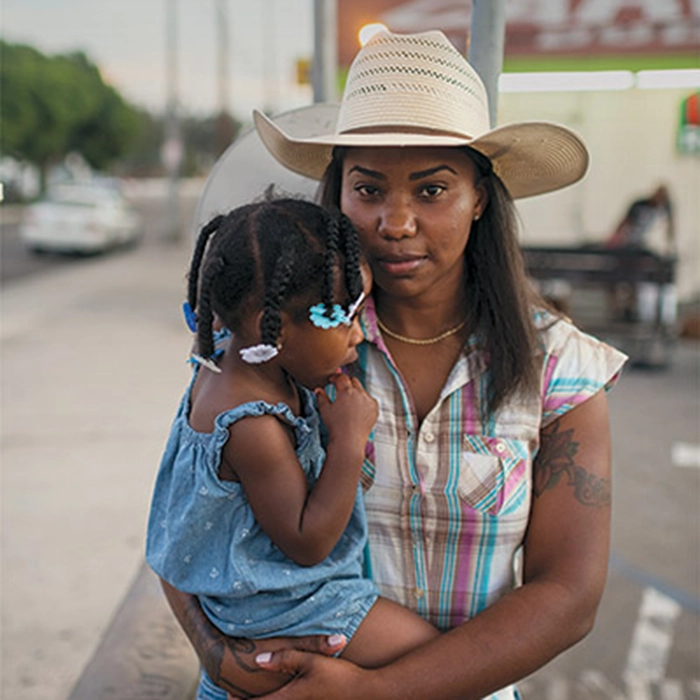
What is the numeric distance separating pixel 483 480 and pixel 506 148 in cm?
64

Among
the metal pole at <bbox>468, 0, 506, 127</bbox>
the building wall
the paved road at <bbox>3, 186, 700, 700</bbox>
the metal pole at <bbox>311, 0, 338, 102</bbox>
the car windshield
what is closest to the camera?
the metal pole at <bbox>468, 0, 506, 127</bbox>

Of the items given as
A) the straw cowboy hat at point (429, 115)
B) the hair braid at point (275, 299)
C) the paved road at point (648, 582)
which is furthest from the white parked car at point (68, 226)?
the hair braid at point (275, 299)

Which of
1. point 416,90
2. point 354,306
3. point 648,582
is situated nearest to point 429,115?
→ point 416,90

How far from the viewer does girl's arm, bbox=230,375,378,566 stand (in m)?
1.50

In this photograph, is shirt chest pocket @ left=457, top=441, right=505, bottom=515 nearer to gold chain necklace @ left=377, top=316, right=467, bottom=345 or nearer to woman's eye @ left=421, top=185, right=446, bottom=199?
gold chain necklace @ left=377, top=316, right=467, bottom=345

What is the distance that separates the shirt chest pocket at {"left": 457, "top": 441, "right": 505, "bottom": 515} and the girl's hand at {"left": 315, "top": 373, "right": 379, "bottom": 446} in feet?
0.65

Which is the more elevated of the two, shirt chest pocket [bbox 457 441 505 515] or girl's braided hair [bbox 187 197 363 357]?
girl's braided hair [bbox 187 197 363 357]

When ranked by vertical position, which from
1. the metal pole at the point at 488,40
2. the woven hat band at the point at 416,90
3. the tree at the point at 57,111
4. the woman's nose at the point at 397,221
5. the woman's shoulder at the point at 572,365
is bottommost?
the woman's shoulder at the point at 572,365

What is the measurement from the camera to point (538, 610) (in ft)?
5.08

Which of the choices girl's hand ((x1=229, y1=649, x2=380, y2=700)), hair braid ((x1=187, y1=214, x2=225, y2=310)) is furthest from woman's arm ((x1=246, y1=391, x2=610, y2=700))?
hair braid ((x1=187, y1=214, x2=225, y2=310))

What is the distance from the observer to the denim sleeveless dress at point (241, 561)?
5.00ft

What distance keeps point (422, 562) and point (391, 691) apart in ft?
0.84

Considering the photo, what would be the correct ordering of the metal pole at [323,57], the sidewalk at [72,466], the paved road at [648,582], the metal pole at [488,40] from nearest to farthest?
1. the metal pole at [488,40]
2. the metal pole at [323,57]
3. the paved road at [648,582]
4. the sidewalk at [72,466]

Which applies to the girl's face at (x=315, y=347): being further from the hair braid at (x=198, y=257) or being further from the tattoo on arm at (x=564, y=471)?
the tattoo on arm at (x=564, y=471)
